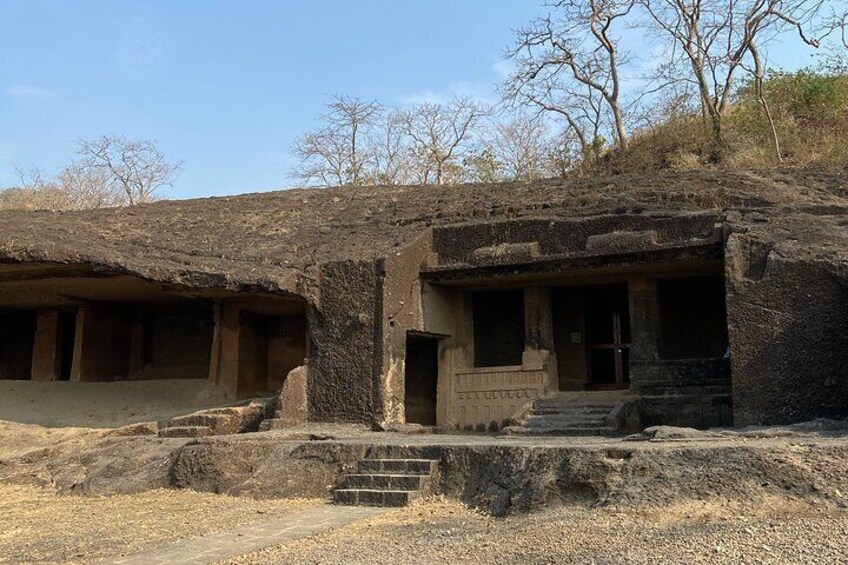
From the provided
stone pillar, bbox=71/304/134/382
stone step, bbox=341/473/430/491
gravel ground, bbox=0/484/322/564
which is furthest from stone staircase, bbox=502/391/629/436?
stone pillar, bbox=71/304/134/382

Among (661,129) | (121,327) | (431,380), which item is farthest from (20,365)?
(661,129)

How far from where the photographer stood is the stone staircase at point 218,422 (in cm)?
1068

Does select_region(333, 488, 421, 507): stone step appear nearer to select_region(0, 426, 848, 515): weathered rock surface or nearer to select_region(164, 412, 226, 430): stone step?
select_region(0, 426, 848, 515): weathered rock surface

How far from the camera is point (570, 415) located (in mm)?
10602

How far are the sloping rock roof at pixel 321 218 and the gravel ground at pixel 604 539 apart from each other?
213 inches

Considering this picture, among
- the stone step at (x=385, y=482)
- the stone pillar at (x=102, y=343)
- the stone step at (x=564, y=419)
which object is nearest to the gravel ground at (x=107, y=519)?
the stone step at (x=385, y=482)

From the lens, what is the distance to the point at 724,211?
1058 cm

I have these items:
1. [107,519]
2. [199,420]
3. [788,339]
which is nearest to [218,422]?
[199,420]

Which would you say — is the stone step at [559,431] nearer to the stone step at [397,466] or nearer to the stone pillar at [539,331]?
the stone pillar at [539,331]

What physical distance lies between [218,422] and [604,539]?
6586mm

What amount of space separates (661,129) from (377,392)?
14.3m

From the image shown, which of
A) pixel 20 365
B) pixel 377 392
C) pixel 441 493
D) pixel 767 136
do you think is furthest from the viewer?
pixel 767 136

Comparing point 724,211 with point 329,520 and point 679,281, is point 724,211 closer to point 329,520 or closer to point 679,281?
point 679,281

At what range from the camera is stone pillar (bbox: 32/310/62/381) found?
45.3 ft
